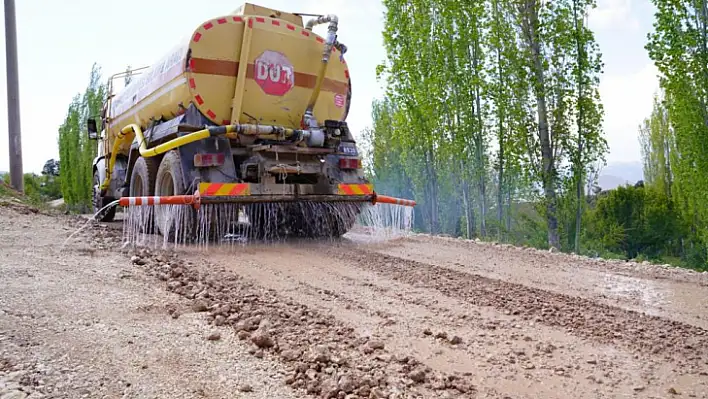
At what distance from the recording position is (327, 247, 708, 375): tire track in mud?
279 cm

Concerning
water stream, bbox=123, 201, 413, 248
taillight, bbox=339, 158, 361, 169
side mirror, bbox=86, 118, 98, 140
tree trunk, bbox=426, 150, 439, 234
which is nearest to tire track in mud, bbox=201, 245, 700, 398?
water stream, bbox=123, 201, 413, 248

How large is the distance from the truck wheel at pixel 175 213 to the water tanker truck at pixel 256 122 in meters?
0.02

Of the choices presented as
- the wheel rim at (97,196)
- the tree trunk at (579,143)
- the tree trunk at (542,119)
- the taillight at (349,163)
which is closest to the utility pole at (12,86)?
the wheel rim at (97,196)

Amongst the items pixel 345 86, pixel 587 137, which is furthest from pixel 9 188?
pixel 587 137

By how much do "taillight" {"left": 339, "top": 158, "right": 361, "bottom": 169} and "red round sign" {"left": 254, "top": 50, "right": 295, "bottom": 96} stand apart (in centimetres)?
121

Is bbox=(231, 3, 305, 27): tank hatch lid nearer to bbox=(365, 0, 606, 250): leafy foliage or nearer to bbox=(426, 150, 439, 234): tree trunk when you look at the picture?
bbox=(365, 0, 606, 250): leafy foliage

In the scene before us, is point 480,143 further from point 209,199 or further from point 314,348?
point 314,348

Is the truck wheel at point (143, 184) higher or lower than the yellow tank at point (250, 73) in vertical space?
lower

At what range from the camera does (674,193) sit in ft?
62.8

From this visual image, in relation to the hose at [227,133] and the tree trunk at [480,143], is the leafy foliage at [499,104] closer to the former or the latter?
the tree trunk at [480,143]

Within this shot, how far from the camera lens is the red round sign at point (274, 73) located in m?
6.79

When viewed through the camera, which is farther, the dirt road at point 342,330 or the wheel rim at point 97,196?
the wheel rim at point 97,196

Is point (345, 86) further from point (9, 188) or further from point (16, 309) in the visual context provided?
point (9, 188)

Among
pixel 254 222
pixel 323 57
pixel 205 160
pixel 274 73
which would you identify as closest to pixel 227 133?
pixel 205 160
